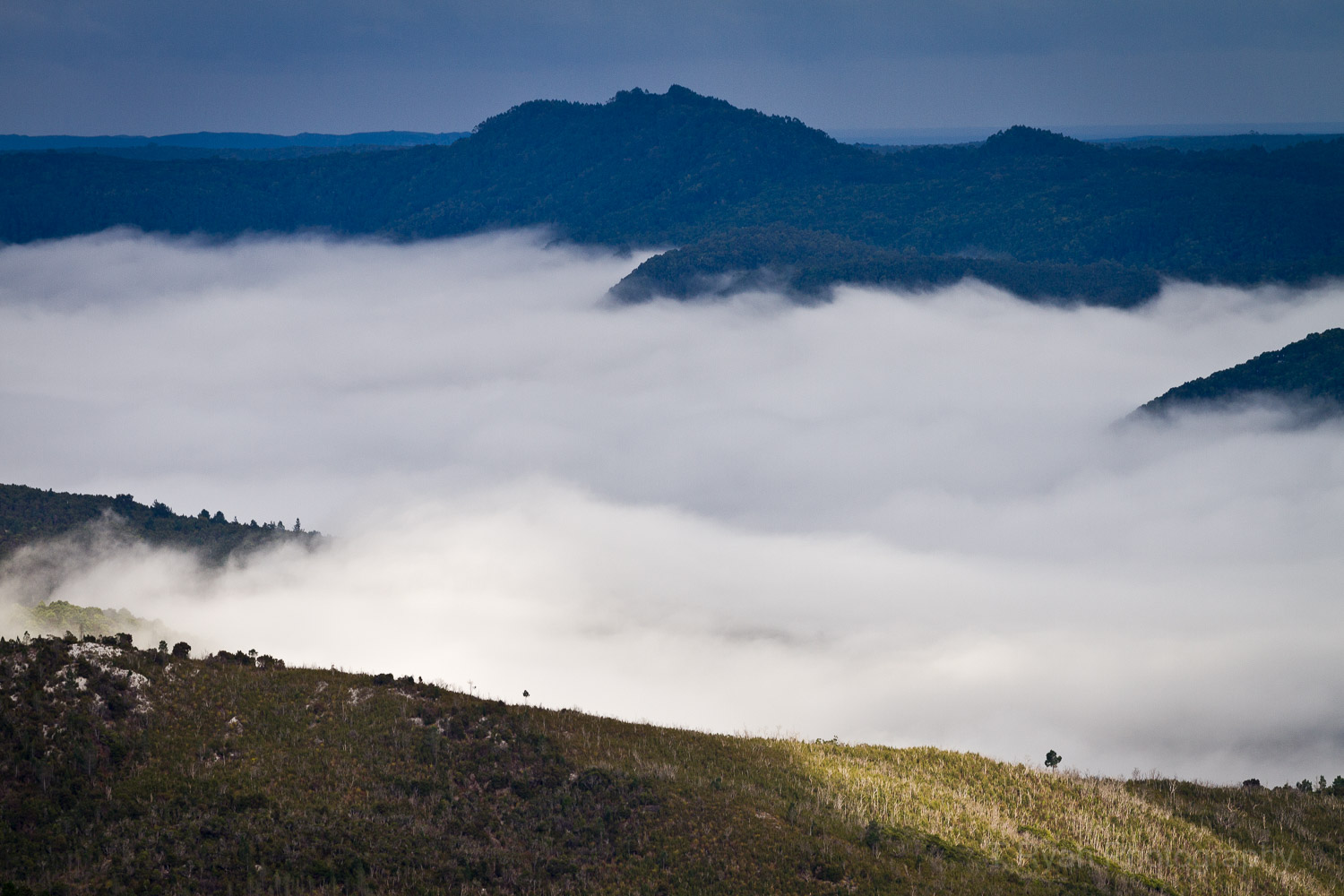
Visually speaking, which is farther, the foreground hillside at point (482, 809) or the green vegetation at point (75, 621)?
the green vegetation at point (75, 621)

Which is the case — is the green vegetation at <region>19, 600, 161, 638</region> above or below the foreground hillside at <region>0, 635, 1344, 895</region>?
above

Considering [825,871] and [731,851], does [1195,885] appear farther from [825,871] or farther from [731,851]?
[731,851]

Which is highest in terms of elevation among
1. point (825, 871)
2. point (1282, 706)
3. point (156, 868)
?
point (1282, 706)

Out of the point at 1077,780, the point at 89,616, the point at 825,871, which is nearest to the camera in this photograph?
the point at 825,871

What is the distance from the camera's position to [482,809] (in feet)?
110

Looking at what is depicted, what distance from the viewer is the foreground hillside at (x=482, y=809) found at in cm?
2981

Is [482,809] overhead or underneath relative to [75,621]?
underneath

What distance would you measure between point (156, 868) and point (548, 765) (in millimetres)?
12218

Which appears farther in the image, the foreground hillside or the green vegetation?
the green vegetation

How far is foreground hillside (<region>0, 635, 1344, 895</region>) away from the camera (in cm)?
2981

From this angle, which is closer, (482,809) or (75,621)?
(482,809)

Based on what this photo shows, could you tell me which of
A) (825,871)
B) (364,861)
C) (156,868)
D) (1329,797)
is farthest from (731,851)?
Result: (1329,797)

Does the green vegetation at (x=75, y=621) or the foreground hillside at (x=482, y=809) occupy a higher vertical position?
the green vegetation at (x=75, y=621)

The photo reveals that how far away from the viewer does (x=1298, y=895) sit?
109 feet
